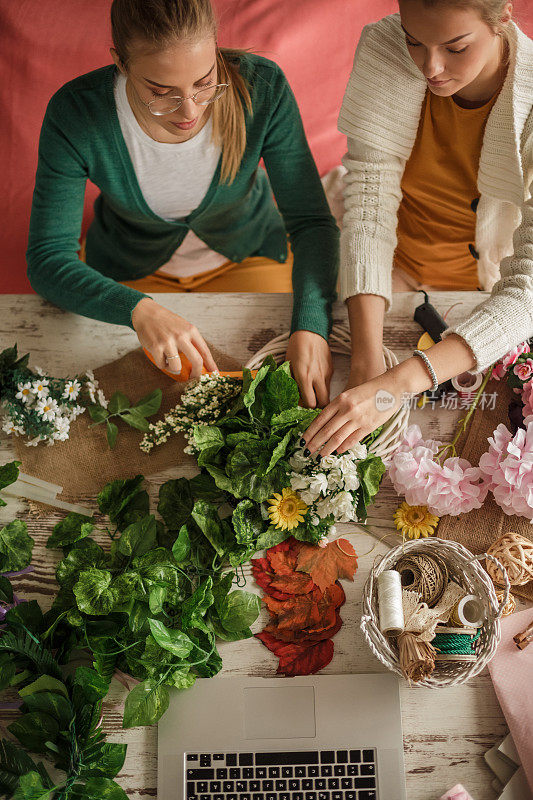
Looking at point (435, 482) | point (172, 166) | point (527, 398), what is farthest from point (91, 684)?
point (172, 166)

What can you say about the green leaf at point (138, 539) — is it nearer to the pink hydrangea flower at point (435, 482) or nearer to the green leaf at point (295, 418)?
the green leaf at point (295, 418)

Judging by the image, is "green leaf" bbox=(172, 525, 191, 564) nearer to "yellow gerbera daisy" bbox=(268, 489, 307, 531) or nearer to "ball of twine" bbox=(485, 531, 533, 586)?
"yellow gerbera daisy" bbox=(268, 489, 307, 531)

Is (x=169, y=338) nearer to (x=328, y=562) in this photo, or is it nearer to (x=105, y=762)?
(x=328, y=562)

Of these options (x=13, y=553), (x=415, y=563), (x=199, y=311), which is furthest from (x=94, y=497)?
(x=415, y=563)

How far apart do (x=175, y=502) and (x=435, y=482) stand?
1.38ft

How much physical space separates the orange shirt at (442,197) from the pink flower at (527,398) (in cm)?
41

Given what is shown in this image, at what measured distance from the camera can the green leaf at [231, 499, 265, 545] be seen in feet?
3.04

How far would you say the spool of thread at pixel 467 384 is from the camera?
1073 millimetres

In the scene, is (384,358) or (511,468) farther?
(384,358)

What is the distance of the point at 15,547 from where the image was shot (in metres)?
0.96

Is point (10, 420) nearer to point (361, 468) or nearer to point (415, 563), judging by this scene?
point (361, 468)

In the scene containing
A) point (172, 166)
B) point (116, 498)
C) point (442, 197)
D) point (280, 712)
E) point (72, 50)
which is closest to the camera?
point (280, 712)

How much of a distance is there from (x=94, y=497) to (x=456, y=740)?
681 millimetres

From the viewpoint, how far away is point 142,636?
2.89ft
